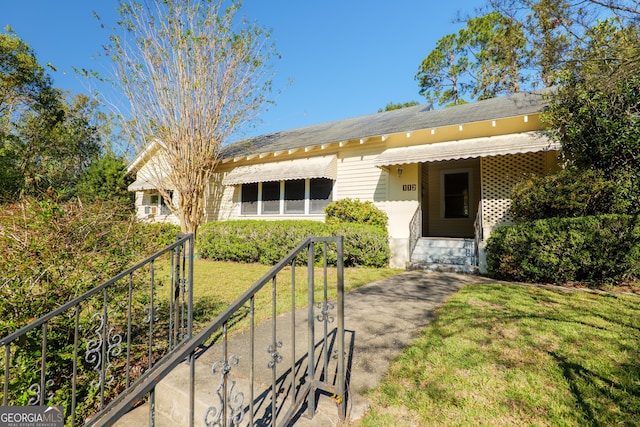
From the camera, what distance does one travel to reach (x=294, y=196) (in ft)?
38.3

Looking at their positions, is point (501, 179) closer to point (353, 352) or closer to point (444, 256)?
point (444, 256)

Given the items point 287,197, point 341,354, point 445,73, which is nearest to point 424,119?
point 287,197

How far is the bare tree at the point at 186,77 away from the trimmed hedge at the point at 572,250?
407 inches

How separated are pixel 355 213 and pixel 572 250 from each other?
17.5 feet

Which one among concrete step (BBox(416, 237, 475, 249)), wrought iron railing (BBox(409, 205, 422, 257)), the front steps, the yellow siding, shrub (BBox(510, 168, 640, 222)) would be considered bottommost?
the front steps

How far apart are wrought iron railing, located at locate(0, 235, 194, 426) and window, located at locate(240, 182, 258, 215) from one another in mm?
8827

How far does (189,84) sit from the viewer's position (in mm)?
10797

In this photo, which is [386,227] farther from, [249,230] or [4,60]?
[4,60]

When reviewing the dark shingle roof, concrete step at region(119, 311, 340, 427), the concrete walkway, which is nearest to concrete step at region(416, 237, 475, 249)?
the concrete walkway

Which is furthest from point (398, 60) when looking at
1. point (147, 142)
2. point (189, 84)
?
point (147, 142)

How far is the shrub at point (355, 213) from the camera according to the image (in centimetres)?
948

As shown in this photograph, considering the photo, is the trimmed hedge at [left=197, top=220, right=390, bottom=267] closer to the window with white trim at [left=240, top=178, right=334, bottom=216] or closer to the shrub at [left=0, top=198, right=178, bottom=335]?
the window with white trim at [left=240, top=178, right=334, bottom=216]

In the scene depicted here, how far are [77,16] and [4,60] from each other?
9052 mm

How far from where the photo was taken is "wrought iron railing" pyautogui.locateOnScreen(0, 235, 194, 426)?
2471 millimetres
